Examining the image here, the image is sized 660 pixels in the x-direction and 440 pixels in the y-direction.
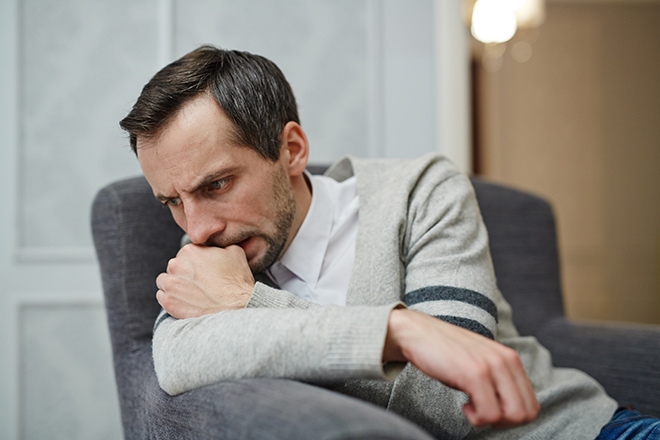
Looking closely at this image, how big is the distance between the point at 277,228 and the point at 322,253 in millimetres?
112

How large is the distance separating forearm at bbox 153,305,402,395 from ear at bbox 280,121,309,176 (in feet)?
1.24

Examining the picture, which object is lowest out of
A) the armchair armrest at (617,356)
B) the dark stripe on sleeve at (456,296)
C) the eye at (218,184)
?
the armchair armrest at (617,356)

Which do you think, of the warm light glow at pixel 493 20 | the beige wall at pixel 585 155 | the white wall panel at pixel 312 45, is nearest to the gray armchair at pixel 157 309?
the white wall panel at pixel 312 45

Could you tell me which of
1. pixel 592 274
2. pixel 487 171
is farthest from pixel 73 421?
pixel 592 274

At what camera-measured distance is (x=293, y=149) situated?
1.14 meters

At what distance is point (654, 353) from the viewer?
135cm

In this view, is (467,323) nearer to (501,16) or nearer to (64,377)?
(64,377)

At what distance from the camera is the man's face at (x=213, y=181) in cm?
98

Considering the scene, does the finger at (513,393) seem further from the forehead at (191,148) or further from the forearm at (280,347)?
the forehead at (191,148)

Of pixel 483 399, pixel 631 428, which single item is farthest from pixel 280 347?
pixel 631 428

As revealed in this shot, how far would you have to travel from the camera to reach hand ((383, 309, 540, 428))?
0.67m

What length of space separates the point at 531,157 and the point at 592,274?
3.15 feet

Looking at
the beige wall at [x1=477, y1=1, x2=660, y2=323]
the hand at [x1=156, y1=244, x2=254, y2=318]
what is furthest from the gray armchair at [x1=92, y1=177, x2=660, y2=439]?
the beige wall at [x1=477, y1=1, x2=660, y2=323]

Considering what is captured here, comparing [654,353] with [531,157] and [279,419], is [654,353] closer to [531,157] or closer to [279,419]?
[279,419]
